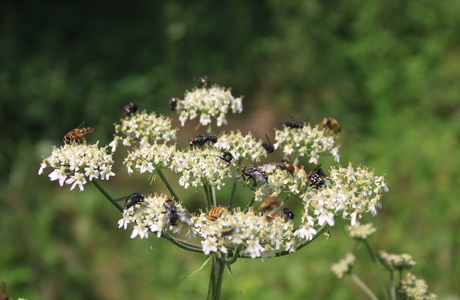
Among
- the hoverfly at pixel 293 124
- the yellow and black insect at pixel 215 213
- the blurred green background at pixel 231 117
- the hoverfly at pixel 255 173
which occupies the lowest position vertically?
the yellow and black insect at pixel 215 213

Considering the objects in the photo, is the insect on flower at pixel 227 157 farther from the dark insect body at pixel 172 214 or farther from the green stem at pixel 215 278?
the green stem at pixel 215 278

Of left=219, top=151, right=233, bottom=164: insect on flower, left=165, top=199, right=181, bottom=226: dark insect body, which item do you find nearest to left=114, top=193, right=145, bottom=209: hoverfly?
left=165, top=199, right=181, bottom=226: dark insect body

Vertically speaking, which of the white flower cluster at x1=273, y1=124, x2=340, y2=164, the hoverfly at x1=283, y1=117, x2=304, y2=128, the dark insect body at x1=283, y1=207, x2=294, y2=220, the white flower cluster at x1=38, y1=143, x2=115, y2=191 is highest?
the hoverfly at x1=283, y1=117, x2=304, y2=128

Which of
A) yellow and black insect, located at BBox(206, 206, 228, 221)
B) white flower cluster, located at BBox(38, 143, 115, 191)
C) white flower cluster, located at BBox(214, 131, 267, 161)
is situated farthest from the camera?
white flower cluster, located at BBox(214, 131, 267, 161)

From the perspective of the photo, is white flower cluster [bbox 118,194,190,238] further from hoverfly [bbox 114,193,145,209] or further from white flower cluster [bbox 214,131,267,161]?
white flower cluster [bbox 214,131,267,161]

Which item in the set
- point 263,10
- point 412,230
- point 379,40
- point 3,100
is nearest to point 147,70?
point 3,100

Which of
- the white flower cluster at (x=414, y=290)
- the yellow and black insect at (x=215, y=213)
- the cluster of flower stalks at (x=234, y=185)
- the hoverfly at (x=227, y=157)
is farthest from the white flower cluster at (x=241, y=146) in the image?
the white flower cluster at (x=414, y=290)

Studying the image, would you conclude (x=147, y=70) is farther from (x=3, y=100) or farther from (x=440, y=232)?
(x=440, y=232)
